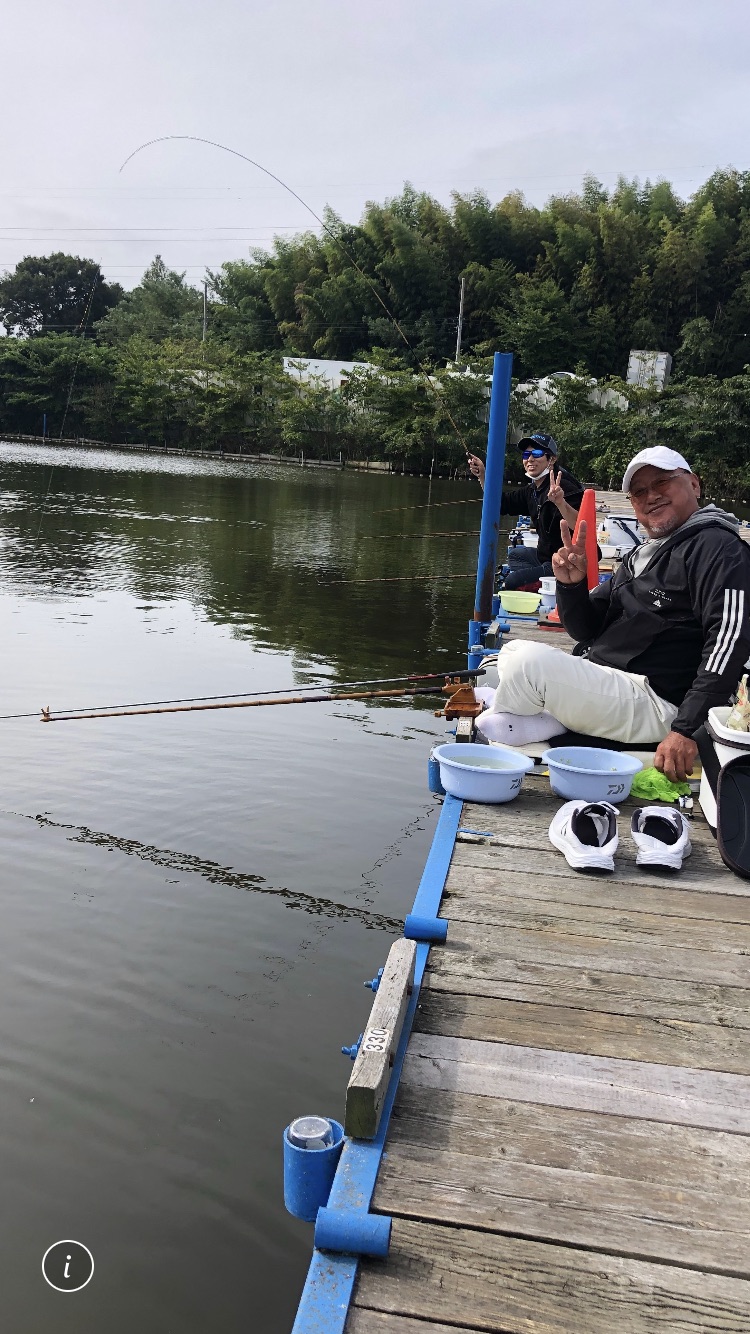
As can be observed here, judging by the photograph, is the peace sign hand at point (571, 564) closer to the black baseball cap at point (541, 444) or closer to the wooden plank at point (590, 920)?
the wooden plank at point (590, 920)

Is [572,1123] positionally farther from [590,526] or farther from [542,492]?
[542,492]

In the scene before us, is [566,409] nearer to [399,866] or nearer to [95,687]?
[95,687]

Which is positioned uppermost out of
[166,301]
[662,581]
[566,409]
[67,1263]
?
[166,301]

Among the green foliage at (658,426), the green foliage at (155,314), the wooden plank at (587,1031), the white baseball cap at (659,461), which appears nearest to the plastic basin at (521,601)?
the white baseball cap at (659,461)

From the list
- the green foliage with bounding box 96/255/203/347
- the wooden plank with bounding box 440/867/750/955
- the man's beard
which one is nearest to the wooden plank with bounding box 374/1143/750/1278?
the wooden plank with bounding box 440/867/750/955

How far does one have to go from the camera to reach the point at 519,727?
3957mm

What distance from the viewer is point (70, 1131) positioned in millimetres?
2842

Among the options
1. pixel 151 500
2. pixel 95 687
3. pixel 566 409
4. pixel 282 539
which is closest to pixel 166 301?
pixel 566 409

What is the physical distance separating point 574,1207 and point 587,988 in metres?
0.76

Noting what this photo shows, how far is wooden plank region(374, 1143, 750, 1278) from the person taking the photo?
1593 millimetres

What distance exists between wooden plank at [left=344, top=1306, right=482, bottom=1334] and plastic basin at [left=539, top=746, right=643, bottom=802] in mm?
2286

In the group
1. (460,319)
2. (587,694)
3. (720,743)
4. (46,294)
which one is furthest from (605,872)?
(46,294)

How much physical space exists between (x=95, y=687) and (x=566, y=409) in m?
32.0

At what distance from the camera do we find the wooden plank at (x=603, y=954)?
2.49m
